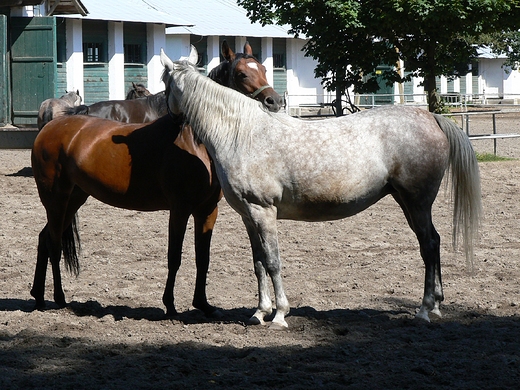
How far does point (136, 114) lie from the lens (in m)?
10.2

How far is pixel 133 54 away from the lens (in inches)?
991

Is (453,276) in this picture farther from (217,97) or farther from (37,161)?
(37,161)

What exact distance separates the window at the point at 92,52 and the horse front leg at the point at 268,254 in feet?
65.1

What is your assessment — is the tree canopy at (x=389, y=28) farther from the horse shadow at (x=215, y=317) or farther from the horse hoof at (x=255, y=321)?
the horse hoof at (x=255, y=321)

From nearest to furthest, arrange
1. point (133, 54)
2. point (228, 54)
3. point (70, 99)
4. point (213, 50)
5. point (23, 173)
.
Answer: point (228, 54), point (70, 99), point (23, 173), point (133, 54), point (213, 50)

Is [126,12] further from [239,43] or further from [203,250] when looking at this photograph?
[203,250]

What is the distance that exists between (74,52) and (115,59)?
1.61 meters

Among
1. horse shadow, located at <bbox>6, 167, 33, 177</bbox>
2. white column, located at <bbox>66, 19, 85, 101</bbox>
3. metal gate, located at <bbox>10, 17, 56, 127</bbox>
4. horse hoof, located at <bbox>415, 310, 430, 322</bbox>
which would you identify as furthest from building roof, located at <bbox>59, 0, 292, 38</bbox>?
horse hoof, located at <bbox>415, 310, 430, 322</bbox>

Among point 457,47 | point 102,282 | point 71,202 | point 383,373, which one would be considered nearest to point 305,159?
point 383,373

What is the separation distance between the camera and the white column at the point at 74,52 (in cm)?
2252

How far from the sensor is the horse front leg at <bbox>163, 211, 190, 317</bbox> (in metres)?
5.28

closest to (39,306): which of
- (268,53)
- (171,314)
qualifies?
(171,314)

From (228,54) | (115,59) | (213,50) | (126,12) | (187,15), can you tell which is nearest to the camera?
(228,54)

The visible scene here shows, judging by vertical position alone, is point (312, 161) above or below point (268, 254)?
above
